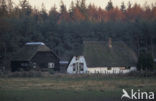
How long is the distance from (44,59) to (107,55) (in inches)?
435

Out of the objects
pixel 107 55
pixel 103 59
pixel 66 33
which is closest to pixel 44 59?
pixel 103 59

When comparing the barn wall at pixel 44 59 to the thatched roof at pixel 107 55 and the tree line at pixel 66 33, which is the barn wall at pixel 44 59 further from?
the tree line at pixel 66 33

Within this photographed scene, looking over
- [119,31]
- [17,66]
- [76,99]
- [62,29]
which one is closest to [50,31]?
[62,29]

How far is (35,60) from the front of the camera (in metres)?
58.8

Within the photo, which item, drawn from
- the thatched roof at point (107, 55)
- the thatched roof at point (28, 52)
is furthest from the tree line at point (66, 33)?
the thatched roof at point (107, 55)

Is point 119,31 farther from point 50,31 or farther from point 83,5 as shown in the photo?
point 83,5

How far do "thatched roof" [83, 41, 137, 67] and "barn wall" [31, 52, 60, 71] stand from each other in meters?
5.98

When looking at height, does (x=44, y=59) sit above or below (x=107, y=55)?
below

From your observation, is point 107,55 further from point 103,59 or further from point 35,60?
point 35,60

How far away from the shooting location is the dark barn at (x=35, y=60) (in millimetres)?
58125

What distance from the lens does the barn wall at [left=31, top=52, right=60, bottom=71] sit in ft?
193

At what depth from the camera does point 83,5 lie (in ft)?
346

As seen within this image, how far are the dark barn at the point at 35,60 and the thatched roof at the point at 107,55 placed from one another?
6.47m

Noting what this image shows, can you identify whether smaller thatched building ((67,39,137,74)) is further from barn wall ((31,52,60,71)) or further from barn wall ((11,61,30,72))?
barn wall ((11,61,30,72))
